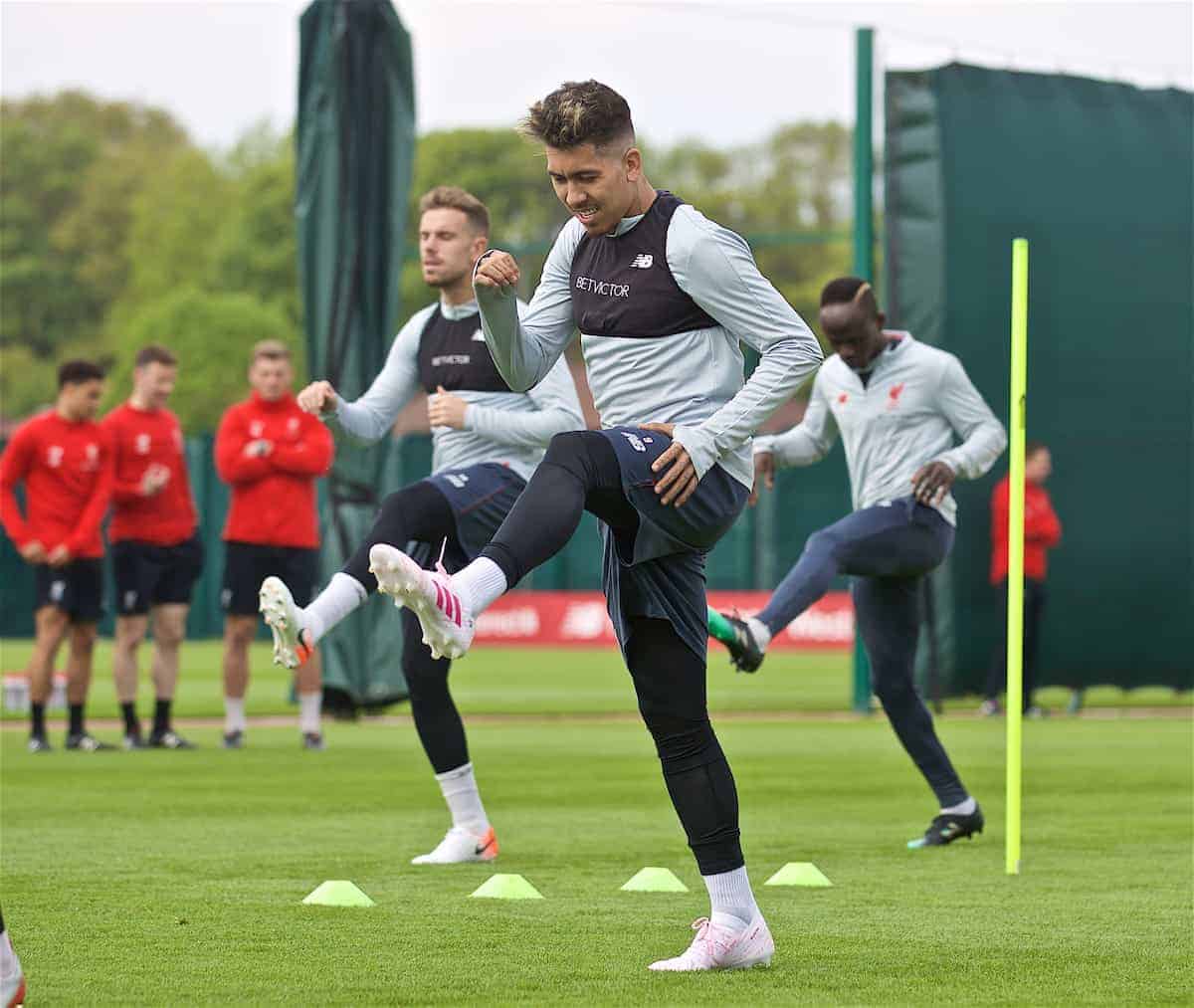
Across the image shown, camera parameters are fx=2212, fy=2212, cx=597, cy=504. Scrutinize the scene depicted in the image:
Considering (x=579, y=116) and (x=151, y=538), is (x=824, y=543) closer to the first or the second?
(x=579, y=116)

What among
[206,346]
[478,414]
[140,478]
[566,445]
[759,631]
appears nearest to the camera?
[566,445]

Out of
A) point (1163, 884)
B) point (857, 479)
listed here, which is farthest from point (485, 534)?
point (1163, 884)

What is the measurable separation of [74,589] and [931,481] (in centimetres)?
672

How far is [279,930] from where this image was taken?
20.2ft

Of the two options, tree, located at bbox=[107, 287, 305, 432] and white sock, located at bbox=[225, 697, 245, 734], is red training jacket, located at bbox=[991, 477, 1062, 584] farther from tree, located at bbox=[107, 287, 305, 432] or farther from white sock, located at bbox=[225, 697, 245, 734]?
tree, located at bbox=[107, 287, 305, 432]

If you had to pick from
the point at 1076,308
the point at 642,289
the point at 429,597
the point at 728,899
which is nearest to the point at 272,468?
the point at 1076,308

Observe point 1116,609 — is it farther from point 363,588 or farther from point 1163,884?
point 363,588

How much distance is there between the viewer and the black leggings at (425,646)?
25.3 ft

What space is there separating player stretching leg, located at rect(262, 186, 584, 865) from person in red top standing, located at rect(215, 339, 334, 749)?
533cm

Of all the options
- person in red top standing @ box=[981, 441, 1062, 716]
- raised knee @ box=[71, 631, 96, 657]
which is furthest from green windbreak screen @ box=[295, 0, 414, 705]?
person in red top standing @ box=[981, 441, 1062, 716]

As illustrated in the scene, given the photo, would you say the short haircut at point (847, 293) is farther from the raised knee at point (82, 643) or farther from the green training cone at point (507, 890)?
the raised knee at point (82, 643)

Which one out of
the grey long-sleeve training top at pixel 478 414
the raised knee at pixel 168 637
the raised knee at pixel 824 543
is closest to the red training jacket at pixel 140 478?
the raised knee at pixel 168 637

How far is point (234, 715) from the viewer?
13.6 m

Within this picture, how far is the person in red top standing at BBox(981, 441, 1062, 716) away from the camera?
16.9 m
